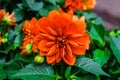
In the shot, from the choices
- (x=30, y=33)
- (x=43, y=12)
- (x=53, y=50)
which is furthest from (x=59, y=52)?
(x=43, y=12)

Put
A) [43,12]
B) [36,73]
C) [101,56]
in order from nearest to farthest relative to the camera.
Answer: [36,73] → [101,56] → [43,12]

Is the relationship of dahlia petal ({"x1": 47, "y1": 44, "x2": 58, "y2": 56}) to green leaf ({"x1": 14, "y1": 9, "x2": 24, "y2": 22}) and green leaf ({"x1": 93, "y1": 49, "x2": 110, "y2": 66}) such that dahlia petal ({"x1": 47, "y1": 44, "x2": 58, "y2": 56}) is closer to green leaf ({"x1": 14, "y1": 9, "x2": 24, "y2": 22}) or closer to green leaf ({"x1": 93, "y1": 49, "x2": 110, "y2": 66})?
green leaf ({"x1": 93, "y1": 49, "x2": 110, "y2": 66})

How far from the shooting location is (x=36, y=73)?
3.81ft

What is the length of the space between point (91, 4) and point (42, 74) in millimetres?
777

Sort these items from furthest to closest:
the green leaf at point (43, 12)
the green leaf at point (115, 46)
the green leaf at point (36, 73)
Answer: the green leaf at point (43, 12) < the green leaf at point (115, 46) < the green leaf at point (36, 73)

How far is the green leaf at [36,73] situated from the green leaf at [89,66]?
9 cm

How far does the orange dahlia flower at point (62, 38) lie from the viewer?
3.86 ft

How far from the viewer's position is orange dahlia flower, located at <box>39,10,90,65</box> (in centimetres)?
118

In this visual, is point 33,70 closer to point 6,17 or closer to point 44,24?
point 44,24

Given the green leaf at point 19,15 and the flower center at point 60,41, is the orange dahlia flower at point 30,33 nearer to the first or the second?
the flower center at point 60,41

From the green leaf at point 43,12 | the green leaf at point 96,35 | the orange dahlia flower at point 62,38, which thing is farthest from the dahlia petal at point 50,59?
the green leaf at point 43,12

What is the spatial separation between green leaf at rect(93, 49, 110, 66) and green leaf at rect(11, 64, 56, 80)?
18cm

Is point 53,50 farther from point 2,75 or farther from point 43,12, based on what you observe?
point 43,12

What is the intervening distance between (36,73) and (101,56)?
26 centimetres
